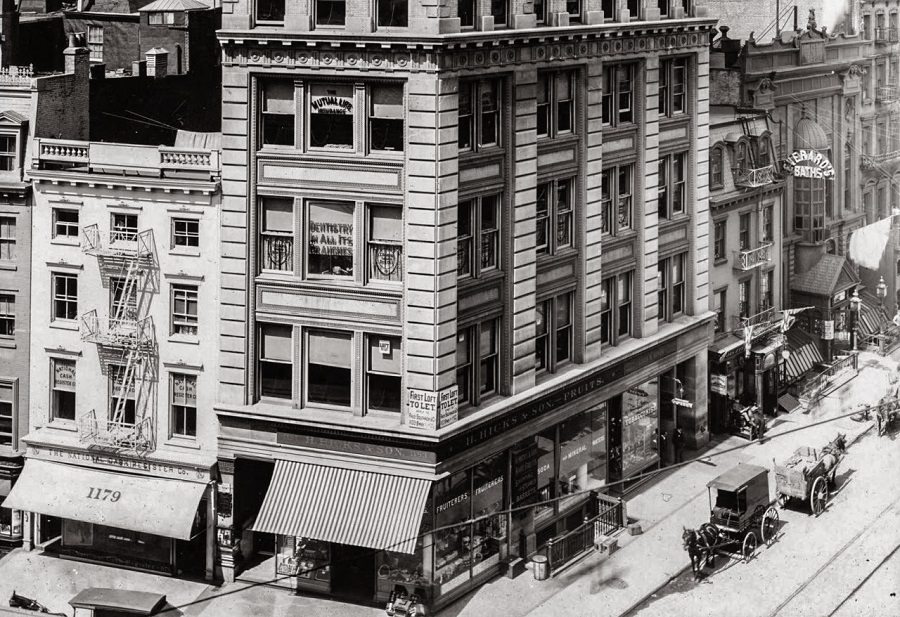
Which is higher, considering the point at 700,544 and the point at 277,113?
the point at 277,113

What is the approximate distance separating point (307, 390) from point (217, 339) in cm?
326

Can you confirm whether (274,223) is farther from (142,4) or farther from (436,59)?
(142,4)

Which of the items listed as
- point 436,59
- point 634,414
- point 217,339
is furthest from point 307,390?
point 634,414

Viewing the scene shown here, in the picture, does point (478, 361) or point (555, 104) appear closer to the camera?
point (478, 361)

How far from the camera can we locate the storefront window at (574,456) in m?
49.0

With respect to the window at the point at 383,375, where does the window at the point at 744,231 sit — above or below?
above

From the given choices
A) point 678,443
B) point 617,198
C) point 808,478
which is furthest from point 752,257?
point 808,478

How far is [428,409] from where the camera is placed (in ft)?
138

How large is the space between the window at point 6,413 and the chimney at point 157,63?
14.1 m

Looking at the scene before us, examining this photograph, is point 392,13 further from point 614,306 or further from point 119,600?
point 119,600

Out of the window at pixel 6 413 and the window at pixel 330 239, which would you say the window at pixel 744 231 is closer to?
the window at pixel 330 239

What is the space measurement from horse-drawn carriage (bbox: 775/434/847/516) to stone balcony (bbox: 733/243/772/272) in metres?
11.5

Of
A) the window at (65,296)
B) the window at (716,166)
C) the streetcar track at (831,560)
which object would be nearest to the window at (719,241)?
the window at (716,166)

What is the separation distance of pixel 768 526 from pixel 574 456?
6.58 m
